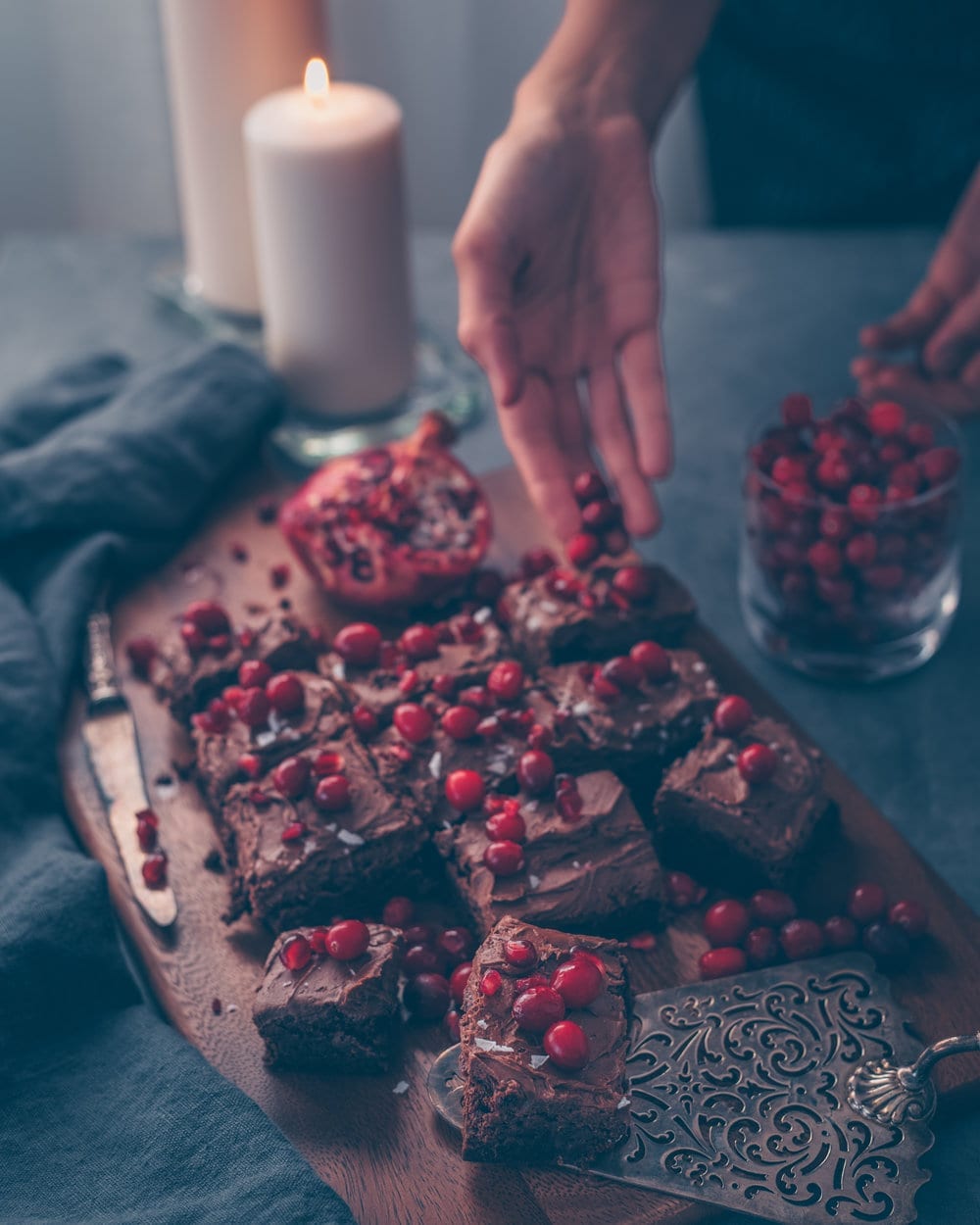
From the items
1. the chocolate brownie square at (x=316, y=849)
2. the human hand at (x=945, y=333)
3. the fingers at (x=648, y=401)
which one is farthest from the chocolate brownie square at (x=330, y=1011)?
the human hand at (x=945, y=333)

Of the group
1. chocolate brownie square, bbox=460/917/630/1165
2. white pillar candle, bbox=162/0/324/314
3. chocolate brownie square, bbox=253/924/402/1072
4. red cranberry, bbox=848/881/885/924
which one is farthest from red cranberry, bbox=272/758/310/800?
white pillar candle, bbox=162/0/324/314

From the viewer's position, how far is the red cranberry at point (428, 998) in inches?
65.2

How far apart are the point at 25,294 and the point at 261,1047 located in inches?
82.7

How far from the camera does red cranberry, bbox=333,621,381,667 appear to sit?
2082 mm

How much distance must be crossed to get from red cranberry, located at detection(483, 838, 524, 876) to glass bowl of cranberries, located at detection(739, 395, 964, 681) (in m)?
0.64

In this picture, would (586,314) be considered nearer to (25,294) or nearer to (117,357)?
(117,357)

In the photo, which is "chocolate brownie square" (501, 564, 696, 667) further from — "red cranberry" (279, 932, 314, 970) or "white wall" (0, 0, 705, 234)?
"white wall" (0, 0, 705, 234)

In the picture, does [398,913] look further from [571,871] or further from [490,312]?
[490,312]

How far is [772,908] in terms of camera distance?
5.80 ft

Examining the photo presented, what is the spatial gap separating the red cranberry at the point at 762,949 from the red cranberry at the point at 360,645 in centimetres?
69

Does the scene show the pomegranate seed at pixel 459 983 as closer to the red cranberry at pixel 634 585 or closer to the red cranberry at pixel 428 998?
the red cranberry at pixel 428 998

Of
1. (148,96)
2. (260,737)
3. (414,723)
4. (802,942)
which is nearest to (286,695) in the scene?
(260,737)

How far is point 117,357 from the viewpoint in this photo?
9.19 feet

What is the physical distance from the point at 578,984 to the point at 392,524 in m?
0.93
